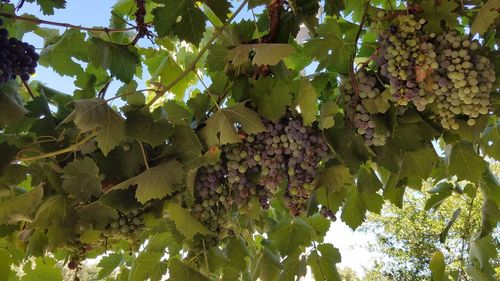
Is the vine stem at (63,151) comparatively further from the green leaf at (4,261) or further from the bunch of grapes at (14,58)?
the green leaf at (4,261)

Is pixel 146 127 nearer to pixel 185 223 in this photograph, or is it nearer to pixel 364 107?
pixel 185 223

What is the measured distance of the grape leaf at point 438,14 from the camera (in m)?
1.38

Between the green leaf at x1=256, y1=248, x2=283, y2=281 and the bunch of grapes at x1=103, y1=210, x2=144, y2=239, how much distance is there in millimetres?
621

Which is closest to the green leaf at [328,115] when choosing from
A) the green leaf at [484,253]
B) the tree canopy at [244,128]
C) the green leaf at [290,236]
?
the tree canopy at [244,128]

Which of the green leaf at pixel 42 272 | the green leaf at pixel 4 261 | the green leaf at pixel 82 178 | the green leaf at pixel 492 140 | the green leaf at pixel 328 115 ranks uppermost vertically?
the green leaf at pixel 492 140

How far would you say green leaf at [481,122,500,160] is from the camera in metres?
1.89

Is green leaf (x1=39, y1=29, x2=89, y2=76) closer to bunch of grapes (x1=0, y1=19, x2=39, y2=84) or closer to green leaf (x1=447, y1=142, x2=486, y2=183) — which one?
bunch of grapes (x1=0, y1=19, x2=39, y2=84)

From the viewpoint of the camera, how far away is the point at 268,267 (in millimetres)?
2115

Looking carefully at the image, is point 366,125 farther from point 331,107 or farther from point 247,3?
point 247,3

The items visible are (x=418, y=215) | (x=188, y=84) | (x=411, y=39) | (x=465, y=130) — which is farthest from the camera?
(x=418, y=215)

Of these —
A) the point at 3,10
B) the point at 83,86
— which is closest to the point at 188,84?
the point at 83,86

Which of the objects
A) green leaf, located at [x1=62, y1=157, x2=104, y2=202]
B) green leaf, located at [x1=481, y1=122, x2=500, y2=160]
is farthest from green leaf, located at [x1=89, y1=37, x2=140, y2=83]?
green leaf, located at [x1=481, y1=122, x2=500, y2=160]

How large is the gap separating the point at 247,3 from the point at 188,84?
2.90ft

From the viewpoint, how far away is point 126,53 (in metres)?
1.86
